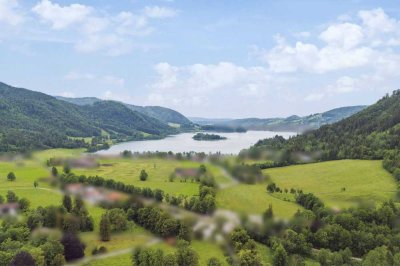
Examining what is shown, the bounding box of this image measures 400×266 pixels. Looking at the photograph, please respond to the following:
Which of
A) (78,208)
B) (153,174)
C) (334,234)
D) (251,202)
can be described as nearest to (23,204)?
(78,208)

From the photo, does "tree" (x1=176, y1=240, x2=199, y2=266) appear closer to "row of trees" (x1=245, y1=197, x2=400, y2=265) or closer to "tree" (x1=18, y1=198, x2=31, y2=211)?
"row of trees" (x1=245, y1=197, x2=400, y2=265)

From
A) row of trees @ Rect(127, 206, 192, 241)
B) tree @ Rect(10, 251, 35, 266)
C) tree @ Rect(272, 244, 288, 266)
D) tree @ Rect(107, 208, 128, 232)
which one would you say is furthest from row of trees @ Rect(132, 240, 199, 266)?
tree @ Rect(107, 208, 128, 232)

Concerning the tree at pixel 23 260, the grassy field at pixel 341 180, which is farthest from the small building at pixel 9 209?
the grassy field at pixel 341 180

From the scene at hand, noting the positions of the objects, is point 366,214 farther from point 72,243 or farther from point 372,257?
point 72,243

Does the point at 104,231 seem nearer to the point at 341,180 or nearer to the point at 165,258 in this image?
the point at 165,258

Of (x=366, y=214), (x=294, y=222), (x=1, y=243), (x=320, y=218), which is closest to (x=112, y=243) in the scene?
(x=1, y=243)

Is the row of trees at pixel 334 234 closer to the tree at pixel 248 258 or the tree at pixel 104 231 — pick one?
the tree at pixel 248 258

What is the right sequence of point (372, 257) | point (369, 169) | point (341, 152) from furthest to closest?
point (341, 152)
point (369, 169)
point (372, 257)
